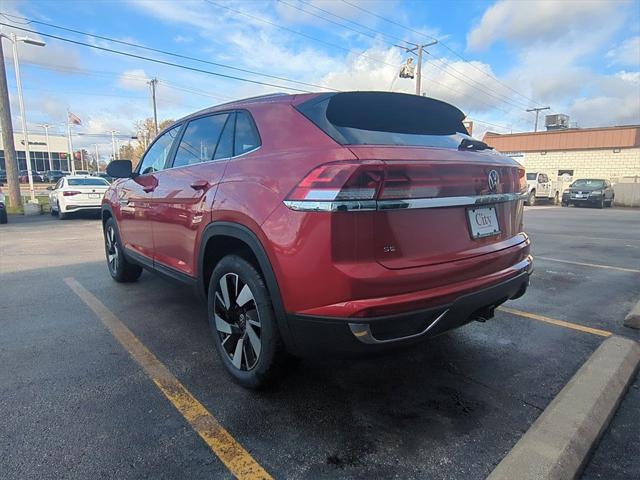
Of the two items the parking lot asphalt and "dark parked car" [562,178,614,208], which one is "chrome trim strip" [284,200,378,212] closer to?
the parking lot asphalt

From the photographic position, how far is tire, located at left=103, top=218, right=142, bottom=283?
16.6 ft

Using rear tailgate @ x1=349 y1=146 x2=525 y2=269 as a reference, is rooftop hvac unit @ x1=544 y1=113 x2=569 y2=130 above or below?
above

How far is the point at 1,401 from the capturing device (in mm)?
2549

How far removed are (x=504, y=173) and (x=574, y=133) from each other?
3556 cm

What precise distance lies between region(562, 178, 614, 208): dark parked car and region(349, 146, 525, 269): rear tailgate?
25.6 meters

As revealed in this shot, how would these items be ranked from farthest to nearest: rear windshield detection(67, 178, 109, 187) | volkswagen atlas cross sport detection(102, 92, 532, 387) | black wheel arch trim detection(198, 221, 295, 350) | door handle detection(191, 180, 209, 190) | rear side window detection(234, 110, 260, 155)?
rear windshield detection(67, 178, 109, 187) → door handle detection(191, 180, 209, 190) → rear side window detection(234, 110, 260, 155) → black wheel arch trim detection(198, 221, 295, 350) → volkswagen atlas cross sport detection(102, 92, 532, 387)

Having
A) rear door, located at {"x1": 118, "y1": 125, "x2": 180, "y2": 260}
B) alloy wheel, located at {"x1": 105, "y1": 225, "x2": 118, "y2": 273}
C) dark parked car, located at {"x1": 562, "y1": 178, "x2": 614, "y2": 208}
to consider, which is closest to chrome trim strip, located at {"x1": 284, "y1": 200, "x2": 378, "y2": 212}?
rear door, located at {"x1": 118, "y1": 125, "x2": 180, "y2": 260}

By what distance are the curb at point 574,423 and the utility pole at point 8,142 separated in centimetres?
1899

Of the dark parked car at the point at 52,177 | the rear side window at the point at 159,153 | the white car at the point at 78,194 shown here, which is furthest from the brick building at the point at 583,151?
the dark parked car at the point at 52,177

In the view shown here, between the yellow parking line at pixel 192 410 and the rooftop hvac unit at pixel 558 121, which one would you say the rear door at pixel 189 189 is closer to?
the yellow parking line at pixel 192 410

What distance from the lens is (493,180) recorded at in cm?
258

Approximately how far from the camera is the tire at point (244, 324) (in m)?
2.40

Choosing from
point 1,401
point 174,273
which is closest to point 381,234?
point 174,273

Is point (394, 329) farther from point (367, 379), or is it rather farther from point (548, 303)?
point (548, 303)
